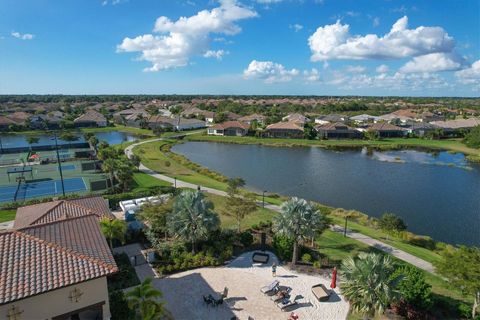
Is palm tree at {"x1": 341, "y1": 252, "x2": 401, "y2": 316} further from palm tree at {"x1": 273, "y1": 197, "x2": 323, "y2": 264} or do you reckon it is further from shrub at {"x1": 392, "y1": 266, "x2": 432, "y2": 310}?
palm tree at {"x1": 273, "y1": 197, "x2": 323, "y2": 264}

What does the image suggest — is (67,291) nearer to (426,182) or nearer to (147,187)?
(147,187)

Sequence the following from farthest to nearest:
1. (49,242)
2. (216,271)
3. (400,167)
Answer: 1. (400,167)
2. (216,271)
3. (49,242)

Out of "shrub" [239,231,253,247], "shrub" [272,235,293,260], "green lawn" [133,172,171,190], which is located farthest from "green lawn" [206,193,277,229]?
"green lawn" [133,172,171,190]

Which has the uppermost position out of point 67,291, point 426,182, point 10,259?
point 10,259

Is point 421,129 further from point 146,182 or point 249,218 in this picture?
point 249,218

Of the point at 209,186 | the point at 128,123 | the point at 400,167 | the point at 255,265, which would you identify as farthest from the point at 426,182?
the point at 128,123

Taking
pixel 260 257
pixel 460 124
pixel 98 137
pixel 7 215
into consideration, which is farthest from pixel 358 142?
pixel 7 215

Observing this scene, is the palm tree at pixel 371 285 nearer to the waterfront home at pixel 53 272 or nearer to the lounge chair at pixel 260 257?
the lounge chair at pixel 260 257
